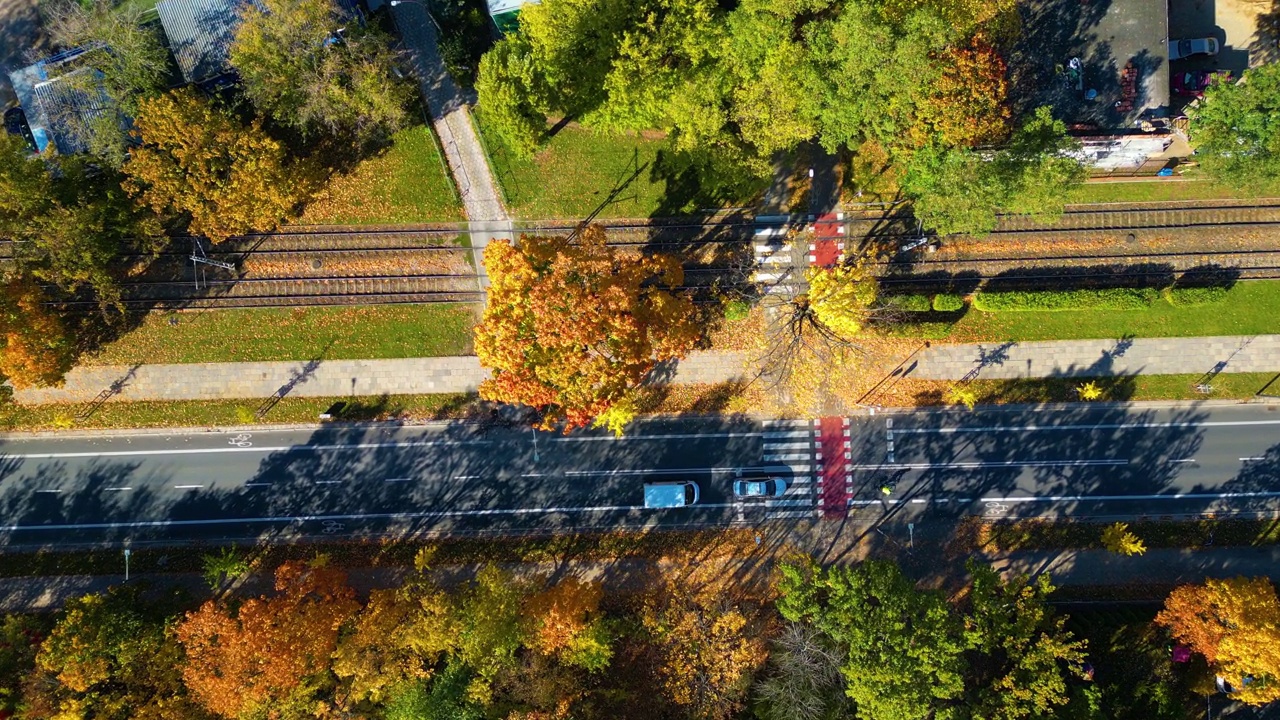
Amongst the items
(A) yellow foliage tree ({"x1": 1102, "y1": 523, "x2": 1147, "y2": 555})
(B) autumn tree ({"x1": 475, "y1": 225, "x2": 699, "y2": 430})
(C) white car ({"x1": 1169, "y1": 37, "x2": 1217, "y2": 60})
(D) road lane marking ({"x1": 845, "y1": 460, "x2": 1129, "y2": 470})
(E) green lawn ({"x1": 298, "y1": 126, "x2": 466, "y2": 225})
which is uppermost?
(E) green lawn ({"x1": 298, "y1": 126, "x2": 466, "y2": 225})

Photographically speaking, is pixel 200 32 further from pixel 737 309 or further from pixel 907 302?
pixel 907 302

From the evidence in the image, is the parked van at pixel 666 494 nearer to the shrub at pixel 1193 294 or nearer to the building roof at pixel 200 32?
the shrub at pixel 1193 294

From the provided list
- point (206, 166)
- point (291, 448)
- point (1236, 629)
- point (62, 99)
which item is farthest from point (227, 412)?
point (1236, 629)

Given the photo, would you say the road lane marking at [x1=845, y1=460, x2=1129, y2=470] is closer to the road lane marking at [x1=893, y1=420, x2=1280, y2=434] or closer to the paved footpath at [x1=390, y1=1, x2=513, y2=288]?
the road lane marking at [x1=893, y1=420, x2=1280, y2=434]

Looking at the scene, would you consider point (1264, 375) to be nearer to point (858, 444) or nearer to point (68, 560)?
point (858, 444)

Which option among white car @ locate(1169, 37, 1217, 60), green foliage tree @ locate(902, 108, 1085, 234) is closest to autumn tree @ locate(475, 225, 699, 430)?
green foliage tree @ locate(902, 108, 1085, 234)

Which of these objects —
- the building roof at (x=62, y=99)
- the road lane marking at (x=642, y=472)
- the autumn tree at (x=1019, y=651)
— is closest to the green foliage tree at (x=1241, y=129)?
the autumn tree at (x=1019, y=651)

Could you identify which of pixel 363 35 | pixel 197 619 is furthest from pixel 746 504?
pixel 363 35
